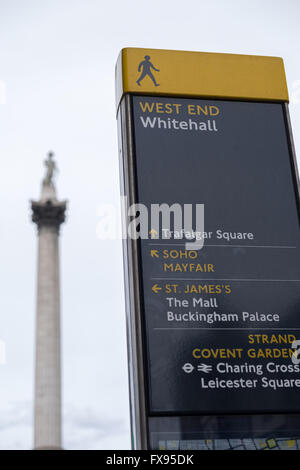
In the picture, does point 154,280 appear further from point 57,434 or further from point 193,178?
point 57,434

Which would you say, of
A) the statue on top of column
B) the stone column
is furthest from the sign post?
the statue on top of column

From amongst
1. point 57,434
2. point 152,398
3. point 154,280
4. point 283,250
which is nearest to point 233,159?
point 283,250

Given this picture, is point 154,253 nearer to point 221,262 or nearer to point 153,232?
point 153,232

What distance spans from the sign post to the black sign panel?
0.04ft

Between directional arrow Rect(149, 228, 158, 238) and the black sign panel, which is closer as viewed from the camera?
the black sign panel

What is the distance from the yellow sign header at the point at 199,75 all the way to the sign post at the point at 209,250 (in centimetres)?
2

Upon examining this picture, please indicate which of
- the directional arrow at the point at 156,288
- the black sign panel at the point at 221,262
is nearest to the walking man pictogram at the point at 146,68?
the black sign panel at the point at 221,262

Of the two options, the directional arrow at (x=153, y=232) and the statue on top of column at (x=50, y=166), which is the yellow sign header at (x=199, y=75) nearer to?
the directional arrow at (x=153, y=232)

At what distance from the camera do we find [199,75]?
330 inches

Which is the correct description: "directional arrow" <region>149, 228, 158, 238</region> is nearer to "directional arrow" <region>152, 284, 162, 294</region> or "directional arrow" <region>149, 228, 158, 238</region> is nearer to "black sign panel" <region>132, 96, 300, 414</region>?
"black sign panel" <region>132, 96, 300, 414</region>

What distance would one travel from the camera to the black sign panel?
21.5 feet

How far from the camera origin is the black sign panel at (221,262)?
258 inches

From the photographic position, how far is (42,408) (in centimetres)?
3019

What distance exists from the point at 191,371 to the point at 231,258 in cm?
133
